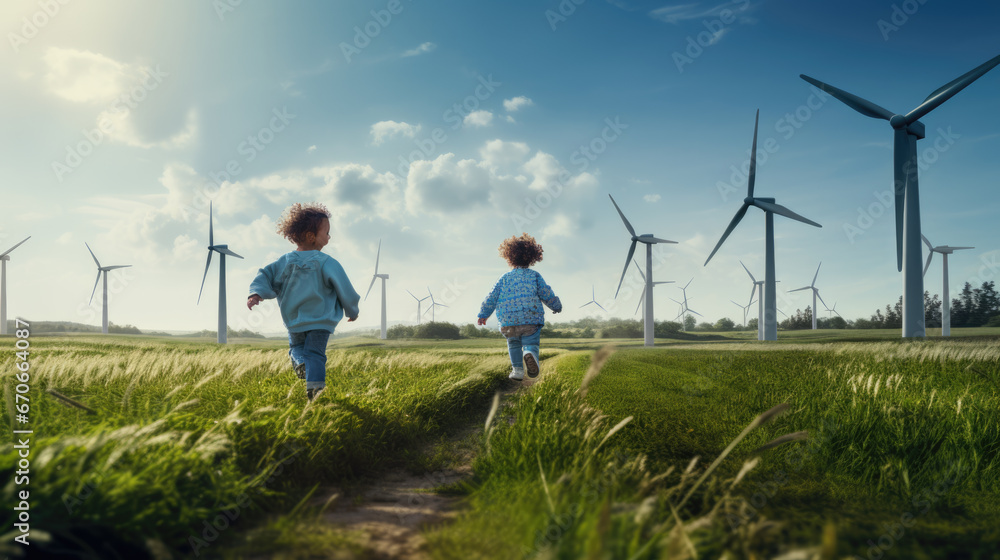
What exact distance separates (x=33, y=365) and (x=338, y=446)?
5.05 metres

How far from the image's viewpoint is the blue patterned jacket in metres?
8.91

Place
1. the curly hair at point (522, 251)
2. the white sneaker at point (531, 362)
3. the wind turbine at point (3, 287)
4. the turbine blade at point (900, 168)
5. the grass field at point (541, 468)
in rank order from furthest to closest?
1. the wind turbine at point (3, 287)
2. the turbine blade at point (900, 168)
3. the curly hair at point (522, 251)
4. the white sneaker at point (531, 362)
5. the grass field at point (541, 468)

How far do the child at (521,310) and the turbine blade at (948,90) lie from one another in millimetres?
28507

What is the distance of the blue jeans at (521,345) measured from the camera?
889cm

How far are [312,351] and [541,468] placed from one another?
14.4ft

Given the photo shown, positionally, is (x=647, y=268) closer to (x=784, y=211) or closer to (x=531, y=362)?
(x=784, y=211)

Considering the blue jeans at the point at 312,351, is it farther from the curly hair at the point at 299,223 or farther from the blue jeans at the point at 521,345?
the blue jeans at the point at 521,345

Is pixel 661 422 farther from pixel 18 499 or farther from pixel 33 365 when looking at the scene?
pixel 33 365

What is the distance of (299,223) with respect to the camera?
22.8ft

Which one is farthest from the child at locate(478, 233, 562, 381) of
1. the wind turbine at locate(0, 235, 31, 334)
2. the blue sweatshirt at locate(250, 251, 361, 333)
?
the wind turbine at locate(0, 235, 31, 334)

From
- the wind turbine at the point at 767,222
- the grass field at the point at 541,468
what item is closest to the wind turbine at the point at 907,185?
the wind turbine at the point at 767,222

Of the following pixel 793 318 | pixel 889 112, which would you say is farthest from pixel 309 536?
pixel 793 318

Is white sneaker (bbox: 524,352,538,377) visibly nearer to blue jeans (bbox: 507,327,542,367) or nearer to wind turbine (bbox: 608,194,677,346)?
blue jeans (bbox: 507,327,542,367)

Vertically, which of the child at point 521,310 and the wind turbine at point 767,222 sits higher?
the wind turbine at point 767,222
